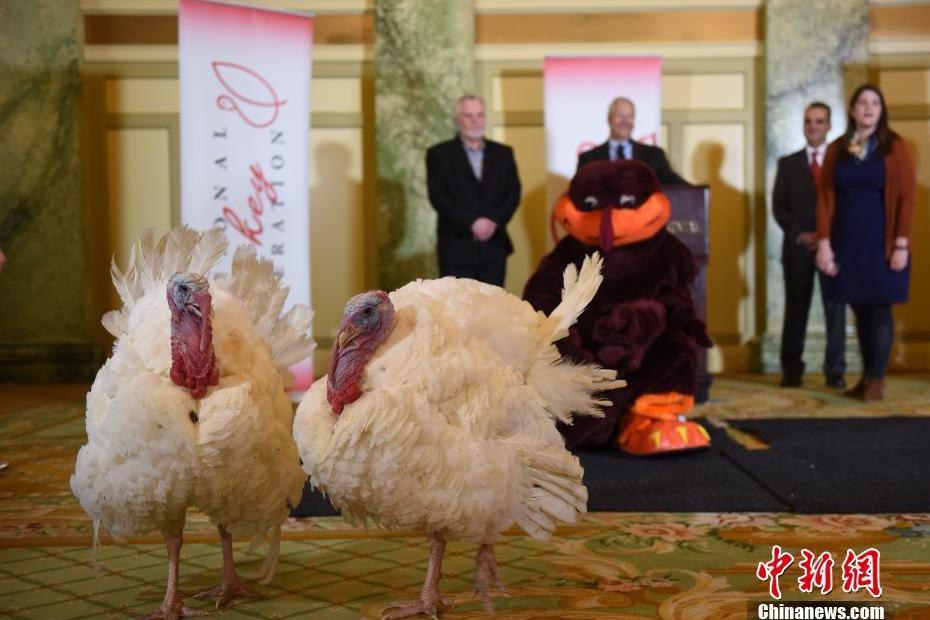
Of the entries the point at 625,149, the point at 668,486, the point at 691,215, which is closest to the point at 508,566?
the point at 668,486

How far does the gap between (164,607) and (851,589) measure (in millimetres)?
1413

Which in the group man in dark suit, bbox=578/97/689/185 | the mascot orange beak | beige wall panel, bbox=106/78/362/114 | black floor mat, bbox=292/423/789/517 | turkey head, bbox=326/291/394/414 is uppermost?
beige wall panel, bbox=106/78/362/114

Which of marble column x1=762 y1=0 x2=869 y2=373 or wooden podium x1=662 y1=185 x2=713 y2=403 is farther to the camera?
marble column x1=762 y1=0 x2=869 y2=373

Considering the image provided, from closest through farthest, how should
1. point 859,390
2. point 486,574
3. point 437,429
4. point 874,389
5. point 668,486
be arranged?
point 437,429
point 486,574
point 668,486
point 874,389
point 859,390

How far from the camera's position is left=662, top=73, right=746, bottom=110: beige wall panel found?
605 centimetres

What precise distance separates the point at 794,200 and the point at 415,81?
2278 millimetres

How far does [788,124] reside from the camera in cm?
592

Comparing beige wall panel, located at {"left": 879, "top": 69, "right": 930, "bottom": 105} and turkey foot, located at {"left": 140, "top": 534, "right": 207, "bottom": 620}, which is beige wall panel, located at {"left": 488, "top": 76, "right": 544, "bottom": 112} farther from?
turkey foot, located at {"left": 140, "top": 534, "right": 207, "bottom": 620}

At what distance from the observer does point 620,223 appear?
3457 millimetres

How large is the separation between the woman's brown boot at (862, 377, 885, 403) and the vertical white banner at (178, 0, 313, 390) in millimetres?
2704

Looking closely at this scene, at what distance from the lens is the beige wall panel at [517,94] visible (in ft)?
19.7

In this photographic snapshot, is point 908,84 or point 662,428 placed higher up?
point 908,84

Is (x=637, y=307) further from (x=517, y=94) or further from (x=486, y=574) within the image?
(x=517, y=94)
